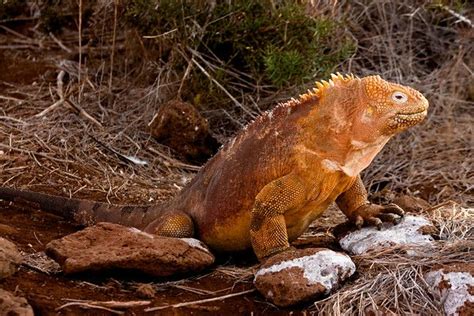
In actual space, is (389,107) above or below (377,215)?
above

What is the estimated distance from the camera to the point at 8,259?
3.54 m

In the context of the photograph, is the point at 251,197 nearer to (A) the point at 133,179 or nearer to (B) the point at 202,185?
(B) the point at 202,185

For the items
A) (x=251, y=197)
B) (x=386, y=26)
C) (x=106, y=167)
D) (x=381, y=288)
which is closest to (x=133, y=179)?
(x=106, y=167)

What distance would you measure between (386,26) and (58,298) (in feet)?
18.5

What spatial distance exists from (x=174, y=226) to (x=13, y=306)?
136cm

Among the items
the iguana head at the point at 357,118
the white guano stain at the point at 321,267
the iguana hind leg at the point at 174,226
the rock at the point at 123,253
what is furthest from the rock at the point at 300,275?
the iguana hind leg at the point at 174,226

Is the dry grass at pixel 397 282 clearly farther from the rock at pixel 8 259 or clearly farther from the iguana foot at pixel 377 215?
the rock at pixel 8 259

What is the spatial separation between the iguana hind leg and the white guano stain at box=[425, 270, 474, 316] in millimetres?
1471

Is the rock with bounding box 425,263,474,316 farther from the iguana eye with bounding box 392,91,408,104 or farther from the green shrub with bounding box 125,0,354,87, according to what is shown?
the green shrub with bounding box 125,0,354,87

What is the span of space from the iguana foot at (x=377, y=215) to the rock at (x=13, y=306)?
1.88 metres

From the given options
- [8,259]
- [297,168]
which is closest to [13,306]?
[8,259]

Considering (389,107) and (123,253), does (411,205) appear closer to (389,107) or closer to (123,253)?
(389,107)

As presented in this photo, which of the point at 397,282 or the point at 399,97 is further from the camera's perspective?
the point at 399,97

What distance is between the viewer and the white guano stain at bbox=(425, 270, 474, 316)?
11.2ft
